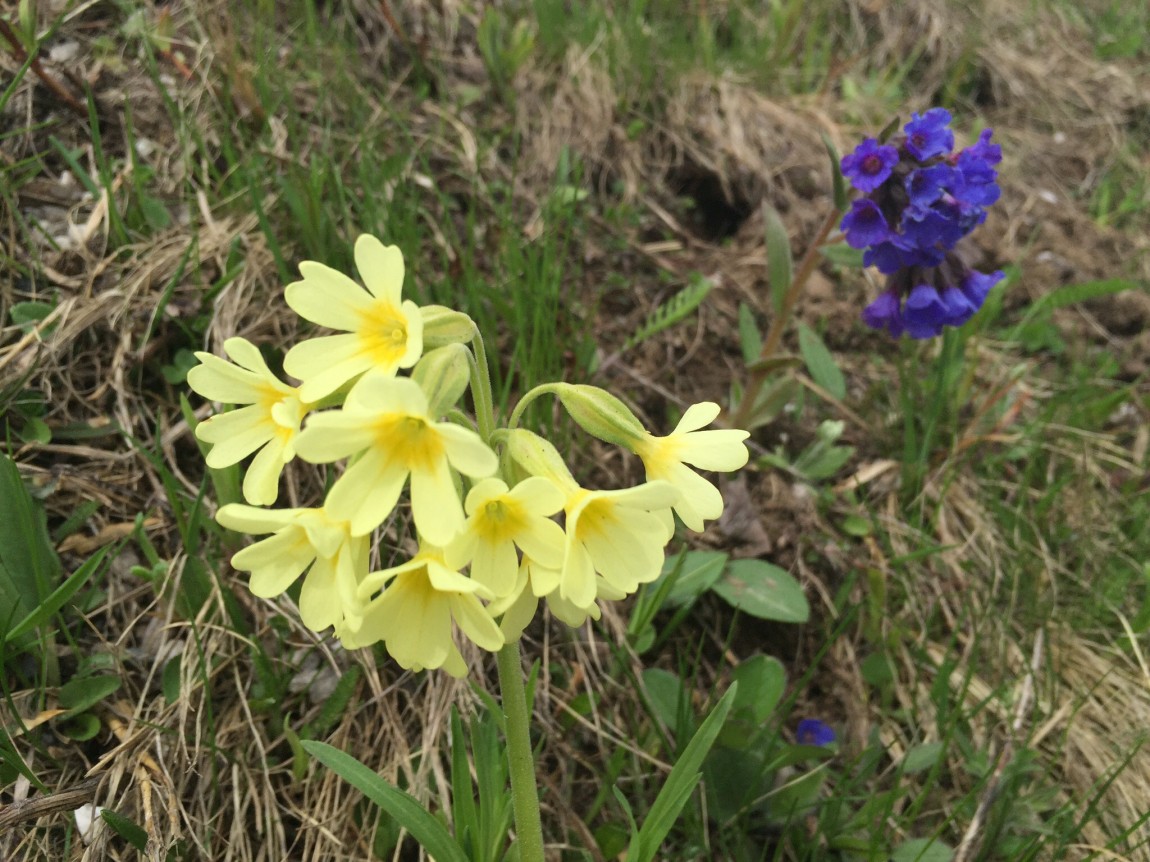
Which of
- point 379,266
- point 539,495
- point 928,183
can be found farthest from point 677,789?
point 928,183

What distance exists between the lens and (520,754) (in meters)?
1.58

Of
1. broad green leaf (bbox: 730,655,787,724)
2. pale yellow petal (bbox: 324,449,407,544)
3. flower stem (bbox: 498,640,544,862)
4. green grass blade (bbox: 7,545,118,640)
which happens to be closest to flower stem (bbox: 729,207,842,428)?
broad green leaf (bbox: 730,655,787,724)

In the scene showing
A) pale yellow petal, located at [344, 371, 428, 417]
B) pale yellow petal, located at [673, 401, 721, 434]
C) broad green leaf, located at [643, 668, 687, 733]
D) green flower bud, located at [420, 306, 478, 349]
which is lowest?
broad green leaf, located at [643, 668, 687, 733]

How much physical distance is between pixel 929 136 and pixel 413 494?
2106 mm

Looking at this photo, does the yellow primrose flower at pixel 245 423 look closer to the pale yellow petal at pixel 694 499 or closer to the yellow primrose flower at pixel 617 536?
the yellow primrose flower at pixel 617 536

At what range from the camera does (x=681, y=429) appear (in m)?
1.56

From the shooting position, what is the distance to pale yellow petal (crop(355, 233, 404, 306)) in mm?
1335

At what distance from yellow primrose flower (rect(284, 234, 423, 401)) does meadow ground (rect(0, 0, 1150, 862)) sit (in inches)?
33.6

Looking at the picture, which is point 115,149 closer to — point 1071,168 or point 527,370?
point 527,370

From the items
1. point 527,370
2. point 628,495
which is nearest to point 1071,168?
point 527,370

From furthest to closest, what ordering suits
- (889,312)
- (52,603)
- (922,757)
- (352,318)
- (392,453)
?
(889,312) < (922,757) < (52,603) < (352,318) < (392,453)

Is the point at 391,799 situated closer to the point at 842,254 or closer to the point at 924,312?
the point at 924,312

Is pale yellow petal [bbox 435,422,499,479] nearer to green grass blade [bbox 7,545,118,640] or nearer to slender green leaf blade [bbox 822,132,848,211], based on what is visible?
green grass blade [bbox 7,545,118,640]

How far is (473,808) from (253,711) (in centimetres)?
64
